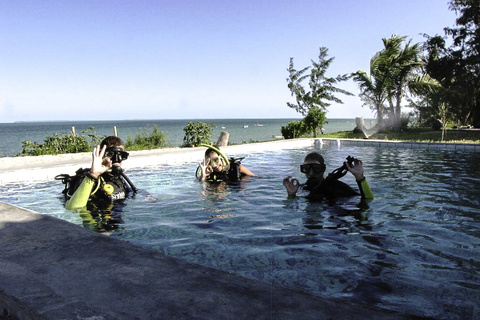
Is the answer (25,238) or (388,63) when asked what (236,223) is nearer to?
(25,238)

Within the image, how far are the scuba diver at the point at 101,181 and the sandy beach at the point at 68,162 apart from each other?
13.2 feet

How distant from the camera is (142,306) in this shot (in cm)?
162

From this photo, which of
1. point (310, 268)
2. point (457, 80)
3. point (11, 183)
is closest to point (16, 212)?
point (310, 268)

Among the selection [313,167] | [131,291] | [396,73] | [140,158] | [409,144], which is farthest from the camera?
[396,73]

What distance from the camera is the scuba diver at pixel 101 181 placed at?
165 inches

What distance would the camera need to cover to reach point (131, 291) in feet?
5.85

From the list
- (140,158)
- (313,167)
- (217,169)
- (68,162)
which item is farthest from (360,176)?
(68,162)

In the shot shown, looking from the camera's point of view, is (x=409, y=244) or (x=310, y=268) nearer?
(x=310, y=268)

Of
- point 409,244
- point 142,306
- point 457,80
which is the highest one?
point 457,80

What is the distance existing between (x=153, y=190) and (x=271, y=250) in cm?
433

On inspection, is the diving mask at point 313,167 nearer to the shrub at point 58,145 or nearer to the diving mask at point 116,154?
the diving mask at point 116,154

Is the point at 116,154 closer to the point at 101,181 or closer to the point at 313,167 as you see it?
the point at 101,181

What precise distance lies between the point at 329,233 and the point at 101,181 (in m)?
3.35

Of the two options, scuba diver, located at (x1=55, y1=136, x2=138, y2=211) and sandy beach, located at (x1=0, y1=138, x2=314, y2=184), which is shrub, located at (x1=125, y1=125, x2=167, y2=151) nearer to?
sandy beach, located at (x1=0, y1=138, x2=314, y2=184)
